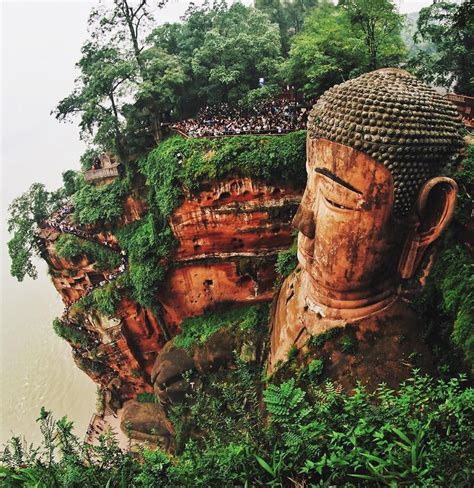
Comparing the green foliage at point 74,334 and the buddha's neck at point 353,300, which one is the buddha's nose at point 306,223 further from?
the green foliage at point 74,334

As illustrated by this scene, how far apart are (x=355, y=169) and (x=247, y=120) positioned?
8.26 m

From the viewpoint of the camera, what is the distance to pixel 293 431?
4.35m

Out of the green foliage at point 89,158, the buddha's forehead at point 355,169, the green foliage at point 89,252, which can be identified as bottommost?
the green foliage at point 89,252

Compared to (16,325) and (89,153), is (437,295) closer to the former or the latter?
(89,153)

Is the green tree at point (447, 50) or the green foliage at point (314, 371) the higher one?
the green tree at point (447, 50)

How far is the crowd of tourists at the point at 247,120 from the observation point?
12336 mm

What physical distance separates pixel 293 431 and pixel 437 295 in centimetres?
368

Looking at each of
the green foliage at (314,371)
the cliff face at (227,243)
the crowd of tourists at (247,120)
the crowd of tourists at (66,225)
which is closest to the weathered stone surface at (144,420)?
the cliff face at (227,243)

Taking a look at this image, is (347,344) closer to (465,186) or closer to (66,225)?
(465,186)

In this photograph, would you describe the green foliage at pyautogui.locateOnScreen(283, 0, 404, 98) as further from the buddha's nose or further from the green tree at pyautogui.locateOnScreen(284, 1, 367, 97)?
the buddha's nose

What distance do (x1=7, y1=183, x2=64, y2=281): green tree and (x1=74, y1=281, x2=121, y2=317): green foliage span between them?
3444mm

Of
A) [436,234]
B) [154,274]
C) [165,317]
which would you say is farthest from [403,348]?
[165,317]

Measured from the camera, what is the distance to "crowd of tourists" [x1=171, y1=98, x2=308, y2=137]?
40.5 feet

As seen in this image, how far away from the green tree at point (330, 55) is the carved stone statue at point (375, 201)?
6238mm
